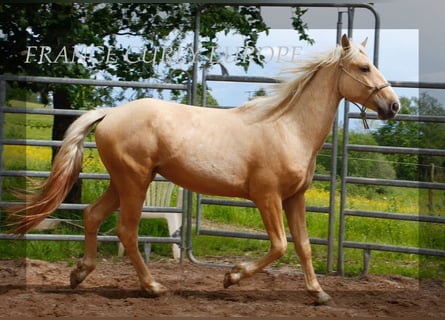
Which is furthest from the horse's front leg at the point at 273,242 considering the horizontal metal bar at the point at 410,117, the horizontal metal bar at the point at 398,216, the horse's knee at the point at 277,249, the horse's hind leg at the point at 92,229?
the horizontal metal bar at the point at 410,117

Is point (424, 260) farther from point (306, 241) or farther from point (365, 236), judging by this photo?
point (306, 241)

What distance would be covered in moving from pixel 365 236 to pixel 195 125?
3.16 metres

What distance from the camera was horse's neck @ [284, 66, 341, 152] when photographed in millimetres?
4793

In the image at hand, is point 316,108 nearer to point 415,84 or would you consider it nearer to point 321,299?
point 321,299

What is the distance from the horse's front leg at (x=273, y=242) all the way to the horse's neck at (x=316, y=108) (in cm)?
55

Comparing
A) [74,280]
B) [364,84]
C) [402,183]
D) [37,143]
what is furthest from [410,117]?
[37,143]

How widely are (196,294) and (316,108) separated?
67.3 inches

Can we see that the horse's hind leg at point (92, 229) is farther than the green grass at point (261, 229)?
No

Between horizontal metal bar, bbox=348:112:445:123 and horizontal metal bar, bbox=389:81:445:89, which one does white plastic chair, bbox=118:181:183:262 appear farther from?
horizontal metal bar, bbox=389:81:445:89

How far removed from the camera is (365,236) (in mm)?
7168

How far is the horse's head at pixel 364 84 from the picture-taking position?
4.67m

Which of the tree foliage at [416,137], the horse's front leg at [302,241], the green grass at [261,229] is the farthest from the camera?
the tree foliage at [416,137]

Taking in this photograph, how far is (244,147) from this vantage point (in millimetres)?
4742

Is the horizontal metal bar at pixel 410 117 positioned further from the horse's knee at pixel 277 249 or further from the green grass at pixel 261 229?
the horse's knee at pixel 277 249
